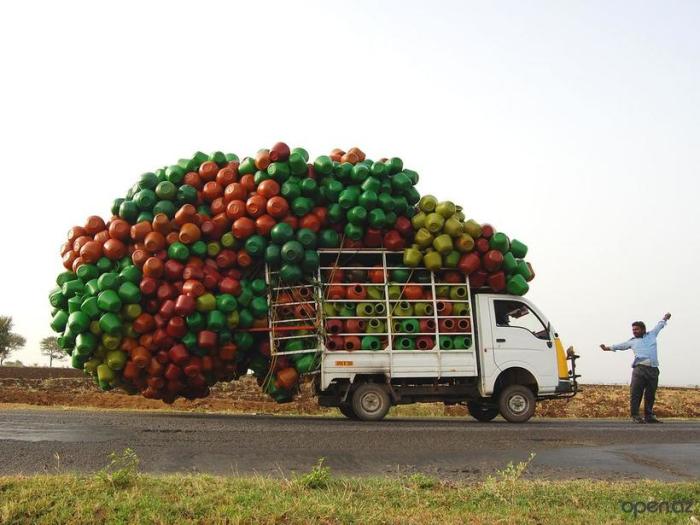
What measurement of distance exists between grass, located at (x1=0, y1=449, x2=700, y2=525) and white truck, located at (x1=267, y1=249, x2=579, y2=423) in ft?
19.8

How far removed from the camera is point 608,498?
17.5 feet

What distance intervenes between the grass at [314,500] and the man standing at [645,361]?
26.4 ft

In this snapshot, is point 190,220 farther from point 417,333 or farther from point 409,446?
point 409,446

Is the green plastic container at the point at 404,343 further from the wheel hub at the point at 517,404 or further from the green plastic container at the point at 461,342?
the wheel hub at the point at 517,404

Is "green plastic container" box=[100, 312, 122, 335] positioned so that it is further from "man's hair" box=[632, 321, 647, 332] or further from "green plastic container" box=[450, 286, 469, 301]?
"man's hair" box=[632, 321, 647, 332]

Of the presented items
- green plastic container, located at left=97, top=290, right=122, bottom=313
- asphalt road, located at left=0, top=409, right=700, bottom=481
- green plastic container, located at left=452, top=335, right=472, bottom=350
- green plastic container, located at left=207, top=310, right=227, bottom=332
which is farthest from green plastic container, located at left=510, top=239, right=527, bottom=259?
green plastic container, located at left=97, top=290, right=122, bottom=313

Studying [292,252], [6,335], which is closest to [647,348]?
[292,252]

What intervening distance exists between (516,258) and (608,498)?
8108 mm

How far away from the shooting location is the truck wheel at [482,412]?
13.7m

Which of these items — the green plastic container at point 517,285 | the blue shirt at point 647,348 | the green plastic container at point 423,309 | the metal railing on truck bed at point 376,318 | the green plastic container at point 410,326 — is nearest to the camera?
the metal railing on truck bed at point 376,318

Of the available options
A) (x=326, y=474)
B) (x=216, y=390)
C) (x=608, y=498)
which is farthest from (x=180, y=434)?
(x=216, y=390)

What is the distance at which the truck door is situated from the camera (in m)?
12.5

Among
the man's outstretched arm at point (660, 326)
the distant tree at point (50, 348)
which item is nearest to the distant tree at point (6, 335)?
the distant tree at point (50, 348)

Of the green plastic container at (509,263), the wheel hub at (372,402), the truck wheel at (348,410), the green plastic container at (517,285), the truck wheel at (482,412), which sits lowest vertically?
the truck wheel at (482,412)
